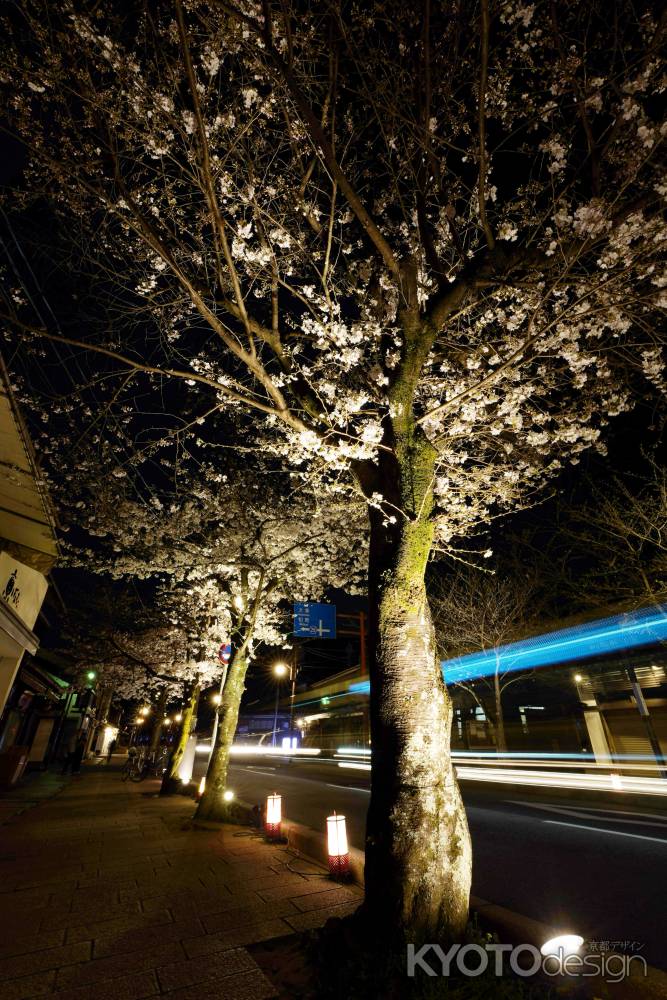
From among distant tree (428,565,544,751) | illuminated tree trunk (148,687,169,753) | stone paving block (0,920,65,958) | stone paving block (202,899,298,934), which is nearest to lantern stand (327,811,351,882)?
stone paving block (202,899,298,934)

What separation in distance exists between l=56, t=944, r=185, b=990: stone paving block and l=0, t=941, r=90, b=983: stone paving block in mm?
157

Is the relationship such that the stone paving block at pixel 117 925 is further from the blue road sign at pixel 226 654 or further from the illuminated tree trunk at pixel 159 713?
the illuminated tree trunk at pixel 159 713

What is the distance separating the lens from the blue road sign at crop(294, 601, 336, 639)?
55.5 feet

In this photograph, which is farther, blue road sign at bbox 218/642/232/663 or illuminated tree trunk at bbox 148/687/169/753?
illuminated tree trunk at bbox 148/687/169/753

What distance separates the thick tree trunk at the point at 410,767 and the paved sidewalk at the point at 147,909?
1207 millimetres

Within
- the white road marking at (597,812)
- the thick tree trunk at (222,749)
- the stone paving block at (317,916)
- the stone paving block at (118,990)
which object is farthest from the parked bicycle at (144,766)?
the stone paving block at (118,990)

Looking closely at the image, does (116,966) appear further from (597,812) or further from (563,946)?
(597,812)

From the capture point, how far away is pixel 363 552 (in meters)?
15.8

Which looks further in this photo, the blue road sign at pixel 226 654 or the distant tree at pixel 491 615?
the distant tree at pixel 491 615

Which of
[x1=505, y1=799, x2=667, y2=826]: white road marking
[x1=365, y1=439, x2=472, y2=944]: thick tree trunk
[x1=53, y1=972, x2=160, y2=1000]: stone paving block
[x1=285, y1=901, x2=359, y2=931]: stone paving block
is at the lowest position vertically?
[x1=53, y1=972, x2=160, y2=1000]: stone paving block

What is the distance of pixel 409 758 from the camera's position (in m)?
4.03

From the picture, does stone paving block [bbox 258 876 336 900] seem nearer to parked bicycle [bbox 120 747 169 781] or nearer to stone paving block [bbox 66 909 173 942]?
stone paving block [bbox 66 909 173 942]

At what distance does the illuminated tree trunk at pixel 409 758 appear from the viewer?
12.0 ft

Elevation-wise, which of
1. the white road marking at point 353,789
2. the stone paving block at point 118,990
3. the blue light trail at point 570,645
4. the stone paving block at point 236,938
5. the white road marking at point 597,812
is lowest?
the stone paving block at point 118,990
